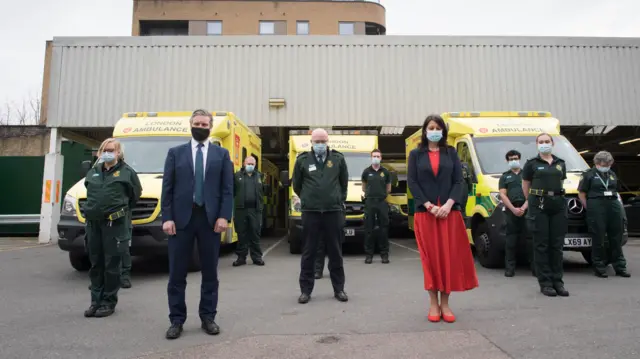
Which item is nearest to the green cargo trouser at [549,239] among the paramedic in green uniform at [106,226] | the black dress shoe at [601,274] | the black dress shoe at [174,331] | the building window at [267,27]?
the black dress shoe at [601,274]

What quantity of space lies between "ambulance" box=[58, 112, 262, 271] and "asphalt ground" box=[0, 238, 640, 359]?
1.90 ft

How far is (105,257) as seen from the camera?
452cm

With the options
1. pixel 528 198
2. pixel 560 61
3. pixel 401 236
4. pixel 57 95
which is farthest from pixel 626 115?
pixel 57 95

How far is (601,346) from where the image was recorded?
3238mm

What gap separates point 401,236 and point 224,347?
38.9 feet

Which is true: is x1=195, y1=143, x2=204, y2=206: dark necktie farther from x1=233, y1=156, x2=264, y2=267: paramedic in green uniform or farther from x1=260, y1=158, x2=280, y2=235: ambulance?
x1=260, y1=158, x2=280, y2=235: ambulance

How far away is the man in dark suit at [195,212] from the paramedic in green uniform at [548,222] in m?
3.69

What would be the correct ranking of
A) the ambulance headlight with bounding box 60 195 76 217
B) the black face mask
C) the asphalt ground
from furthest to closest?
the ambulance headlight with bounding box 60 195 76 217, the black face mask, the asphalt ground

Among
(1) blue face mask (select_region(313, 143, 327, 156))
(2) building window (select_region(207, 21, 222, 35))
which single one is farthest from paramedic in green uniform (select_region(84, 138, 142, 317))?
(2) building window (select_region(207, 21, 222, 35))

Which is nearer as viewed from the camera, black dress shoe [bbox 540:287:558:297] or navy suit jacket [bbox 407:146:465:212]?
navy suit jacket [bbox 407:146:465:212]

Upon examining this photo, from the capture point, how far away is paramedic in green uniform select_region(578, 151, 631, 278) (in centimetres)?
624

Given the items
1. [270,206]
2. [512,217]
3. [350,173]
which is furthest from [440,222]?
[270,206]

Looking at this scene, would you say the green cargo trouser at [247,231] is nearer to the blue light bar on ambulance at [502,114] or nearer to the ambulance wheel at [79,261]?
the ambulance wheel at [79,261]

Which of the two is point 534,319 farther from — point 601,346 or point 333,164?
point 333,164
